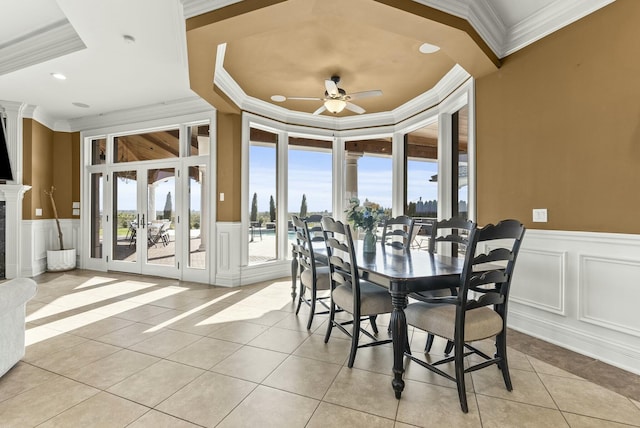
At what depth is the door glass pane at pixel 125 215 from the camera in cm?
545

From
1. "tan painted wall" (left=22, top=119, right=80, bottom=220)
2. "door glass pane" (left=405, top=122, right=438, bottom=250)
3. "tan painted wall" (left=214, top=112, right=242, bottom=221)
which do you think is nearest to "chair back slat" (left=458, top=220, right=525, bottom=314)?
"door glass pane" (left=405, top=122, right=438, bottom=250)

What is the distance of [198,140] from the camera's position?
503cm

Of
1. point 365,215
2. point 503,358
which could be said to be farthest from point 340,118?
point 503,358

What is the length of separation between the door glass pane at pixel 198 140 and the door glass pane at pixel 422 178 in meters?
3.37

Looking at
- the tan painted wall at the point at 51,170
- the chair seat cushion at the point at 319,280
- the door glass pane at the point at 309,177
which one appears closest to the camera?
the chair seat cushion at the point at 319,280

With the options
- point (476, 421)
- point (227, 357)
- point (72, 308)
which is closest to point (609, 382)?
point (476, 421)

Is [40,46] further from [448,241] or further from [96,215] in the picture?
[448,241]

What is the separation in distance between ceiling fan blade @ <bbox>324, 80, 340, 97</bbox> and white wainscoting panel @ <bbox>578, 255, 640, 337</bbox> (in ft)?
9.29

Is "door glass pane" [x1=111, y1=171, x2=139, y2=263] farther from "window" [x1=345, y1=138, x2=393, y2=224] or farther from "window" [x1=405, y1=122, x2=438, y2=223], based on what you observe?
"window" [x1=405, y1=122, x2=438, y2=223]

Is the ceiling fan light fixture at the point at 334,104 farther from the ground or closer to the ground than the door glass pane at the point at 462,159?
farther from the ground

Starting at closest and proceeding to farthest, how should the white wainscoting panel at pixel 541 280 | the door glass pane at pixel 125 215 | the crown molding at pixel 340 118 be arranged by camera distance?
the white wainscoting panel at pixel 541 280 < the crown molding at pixel 340 118 < the door glass pane at pixel 125 215

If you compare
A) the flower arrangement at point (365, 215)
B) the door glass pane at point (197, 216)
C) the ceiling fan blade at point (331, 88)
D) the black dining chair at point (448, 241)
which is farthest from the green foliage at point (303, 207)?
the black dining chair at point (448, 241)

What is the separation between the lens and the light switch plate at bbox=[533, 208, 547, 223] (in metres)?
2.81

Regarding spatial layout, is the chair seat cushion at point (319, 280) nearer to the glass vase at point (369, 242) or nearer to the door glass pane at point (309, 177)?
the glass vase at point (369, 242)
